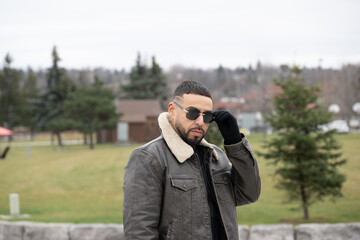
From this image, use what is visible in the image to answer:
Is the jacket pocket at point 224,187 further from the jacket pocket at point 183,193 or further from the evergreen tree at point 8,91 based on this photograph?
the evergreen tree at point 8,91

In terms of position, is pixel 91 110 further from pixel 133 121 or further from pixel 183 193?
pixel 183 193

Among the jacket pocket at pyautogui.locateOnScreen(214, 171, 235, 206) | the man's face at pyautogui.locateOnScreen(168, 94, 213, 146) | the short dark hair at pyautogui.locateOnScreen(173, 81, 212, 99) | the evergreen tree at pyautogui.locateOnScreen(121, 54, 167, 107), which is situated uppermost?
the short dark hair at pyautogui.locateOnScreen(173, 81, 212, 99)

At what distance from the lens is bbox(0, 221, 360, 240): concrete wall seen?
6.46 meters

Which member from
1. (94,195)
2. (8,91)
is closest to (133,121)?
(8,91)

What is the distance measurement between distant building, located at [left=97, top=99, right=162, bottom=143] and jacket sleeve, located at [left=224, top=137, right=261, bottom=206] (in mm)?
43881

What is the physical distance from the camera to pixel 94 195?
18.7 meters

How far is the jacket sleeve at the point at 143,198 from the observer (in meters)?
2.69

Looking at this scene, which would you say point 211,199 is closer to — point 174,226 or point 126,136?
point 174,226

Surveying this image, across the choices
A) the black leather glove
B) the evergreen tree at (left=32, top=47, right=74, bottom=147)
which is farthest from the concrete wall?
the evergreen tree at (left=32, top=47, right=74, bottom=147)

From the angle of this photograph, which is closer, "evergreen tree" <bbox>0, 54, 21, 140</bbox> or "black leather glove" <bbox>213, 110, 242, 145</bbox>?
"black leather glove" <bbox>213, 110, 242, 145</bbox>

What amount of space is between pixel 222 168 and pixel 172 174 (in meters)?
0.45

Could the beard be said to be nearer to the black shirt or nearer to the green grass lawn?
the black shirt

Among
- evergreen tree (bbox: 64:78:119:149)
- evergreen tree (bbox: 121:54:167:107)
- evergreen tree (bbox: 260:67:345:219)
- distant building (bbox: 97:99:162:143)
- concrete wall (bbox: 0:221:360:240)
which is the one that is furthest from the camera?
evergreen tree (bbox: 121:54:167:107)

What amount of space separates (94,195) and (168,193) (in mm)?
16604
